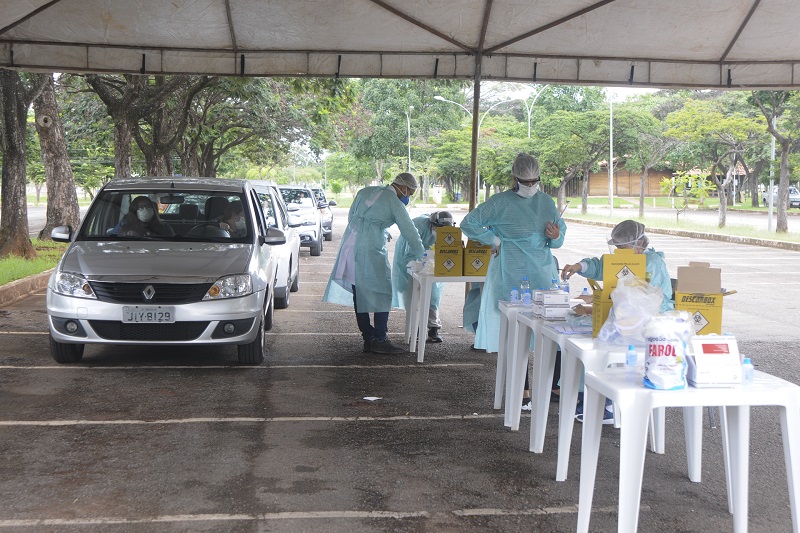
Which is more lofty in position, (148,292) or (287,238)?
(287,238)

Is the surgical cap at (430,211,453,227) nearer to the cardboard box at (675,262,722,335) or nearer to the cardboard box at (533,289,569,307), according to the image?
the cardboard box at (533,289,569,307)

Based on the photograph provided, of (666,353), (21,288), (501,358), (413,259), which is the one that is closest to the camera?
(666,353)

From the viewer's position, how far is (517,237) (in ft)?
23.5

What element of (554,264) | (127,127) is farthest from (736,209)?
(554,264)

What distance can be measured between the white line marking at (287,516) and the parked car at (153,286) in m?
3.29

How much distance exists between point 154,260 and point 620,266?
4601 millimetres

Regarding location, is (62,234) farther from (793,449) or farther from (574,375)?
(793,449)

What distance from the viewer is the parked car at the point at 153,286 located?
7.73 meters

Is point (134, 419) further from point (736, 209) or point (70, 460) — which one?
point (736, 209)

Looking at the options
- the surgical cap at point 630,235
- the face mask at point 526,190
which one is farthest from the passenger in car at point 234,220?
the surgical cap at point 630,235

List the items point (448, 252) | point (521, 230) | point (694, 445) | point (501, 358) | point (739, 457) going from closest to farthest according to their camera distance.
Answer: point (739, 457) < point (694, 445) < point (501, 358) < point (521, 230) < point (448, 252)

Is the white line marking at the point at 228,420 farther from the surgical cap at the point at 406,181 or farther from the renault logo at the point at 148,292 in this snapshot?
the surgical cap at the point at 406,181

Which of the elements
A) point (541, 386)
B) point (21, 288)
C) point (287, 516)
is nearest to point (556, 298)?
point (541, 386)

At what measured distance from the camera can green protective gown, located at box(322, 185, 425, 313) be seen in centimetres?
897
